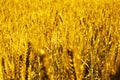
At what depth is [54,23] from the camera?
190 cm

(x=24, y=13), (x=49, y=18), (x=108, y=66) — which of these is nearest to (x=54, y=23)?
(x=49, y=18)

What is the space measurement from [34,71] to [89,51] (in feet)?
0.70

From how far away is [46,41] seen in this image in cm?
133

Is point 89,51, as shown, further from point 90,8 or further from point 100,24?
point 90,8

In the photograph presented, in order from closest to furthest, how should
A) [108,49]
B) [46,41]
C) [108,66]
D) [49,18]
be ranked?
[108,66]
[108,49]
[46,41]
[49,18]

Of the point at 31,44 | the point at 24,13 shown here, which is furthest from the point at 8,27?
the point at 31,44

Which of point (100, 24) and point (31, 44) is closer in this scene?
point (31, 44)

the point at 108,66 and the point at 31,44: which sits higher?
the point at 31,44

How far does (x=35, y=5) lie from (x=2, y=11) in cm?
38

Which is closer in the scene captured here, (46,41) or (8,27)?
(46,41)

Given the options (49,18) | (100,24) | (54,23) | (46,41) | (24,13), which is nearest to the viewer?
(46,41)

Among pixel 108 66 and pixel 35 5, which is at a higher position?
pixel 35 5

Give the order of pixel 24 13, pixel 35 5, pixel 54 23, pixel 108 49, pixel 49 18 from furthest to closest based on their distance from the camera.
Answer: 1. pixel 35 5
2. pixel 24 13
3. pixel 49 18
4. pixel 54 23
5. pixel 108 49

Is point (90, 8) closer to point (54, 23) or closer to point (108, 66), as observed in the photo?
point (54, 23)
